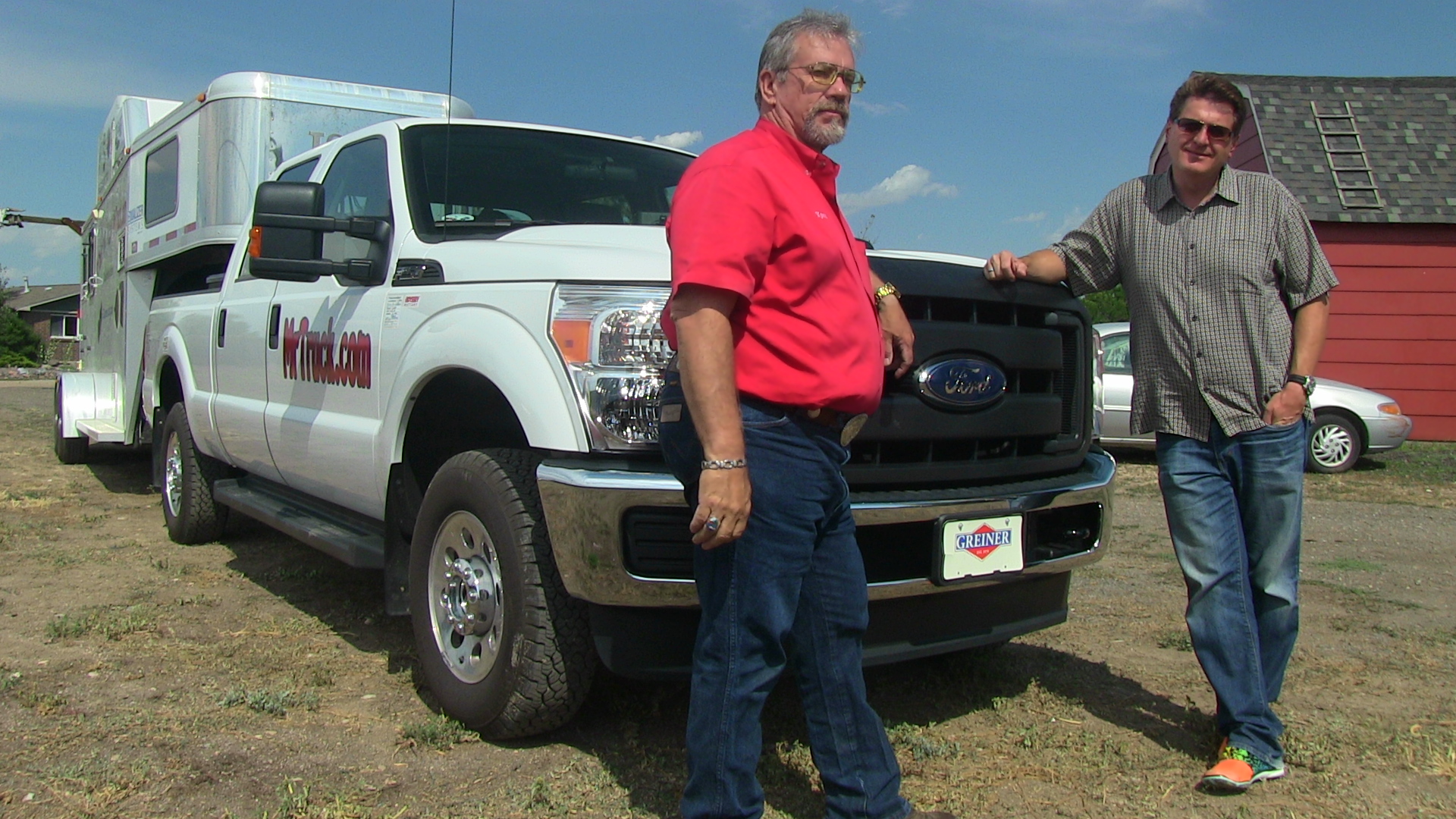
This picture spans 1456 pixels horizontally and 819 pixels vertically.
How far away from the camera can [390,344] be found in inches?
148

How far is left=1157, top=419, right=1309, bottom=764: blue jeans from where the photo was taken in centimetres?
320

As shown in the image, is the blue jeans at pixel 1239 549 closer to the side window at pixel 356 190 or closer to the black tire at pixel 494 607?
the black tire at pixel 494 607

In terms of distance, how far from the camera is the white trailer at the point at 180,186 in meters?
7.29

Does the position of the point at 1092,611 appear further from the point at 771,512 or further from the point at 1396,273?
the point at 1396,273

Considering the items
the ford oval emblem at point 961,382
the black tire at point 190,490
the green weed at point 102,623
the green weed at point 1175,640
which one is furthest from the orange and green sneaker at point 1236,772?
the black tire at point 190,490

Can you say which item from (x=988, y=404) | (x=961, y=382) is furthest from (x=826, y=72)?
(x=988, y=404)

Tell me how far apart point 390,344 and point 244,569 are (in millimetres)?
2568

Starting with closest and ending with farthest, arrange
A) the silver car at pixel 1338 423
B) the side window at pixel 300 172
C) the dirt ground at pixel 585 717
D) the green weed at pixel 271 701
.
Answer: the dirt ground at pixel 585 717, the green weed at pixel 271 701, the side window at pixel 300 172, the silver car at pixel 1338 423

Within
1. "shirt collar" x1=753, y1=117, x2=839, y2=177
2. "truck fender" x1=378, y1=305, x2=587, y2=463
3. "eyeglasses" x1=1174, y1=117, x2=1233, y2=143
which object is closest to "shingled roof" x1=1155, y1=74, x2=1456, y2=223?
"eyeglasses" x1=1174, y1=117, x2=1233, y2=143

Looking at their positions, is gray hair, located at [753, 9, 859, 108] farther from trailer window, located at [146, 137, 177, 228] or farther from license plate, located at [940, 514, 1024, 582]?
trailer window, located at [146, 137, 177, 228]

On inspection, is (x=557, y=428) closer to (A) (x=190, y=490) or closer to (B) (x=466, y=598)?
(B) (x=466, y=598)

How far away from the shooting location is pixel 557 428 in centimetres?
288

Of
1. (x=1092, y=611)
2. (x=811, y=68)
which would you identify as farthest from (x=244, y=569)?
(x=811, y=68)

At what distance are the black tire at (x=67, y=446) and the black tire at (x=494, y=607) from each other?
7.55 metres
